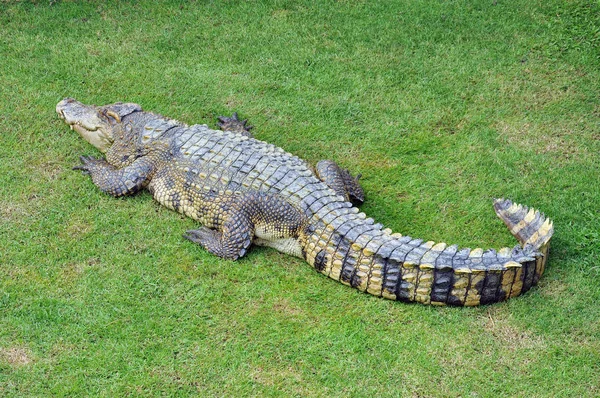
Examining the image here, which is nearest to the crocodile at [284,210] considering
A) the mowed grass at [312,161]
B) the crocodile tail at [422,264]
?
the crocodile tail at [422,264]

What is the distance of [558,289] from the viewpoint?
5617 mm

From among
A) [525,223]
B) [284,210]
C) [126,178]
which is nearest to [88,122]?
[126,178]

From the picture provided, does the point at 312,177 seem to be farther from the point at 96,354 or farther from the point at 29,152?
the point at 29,152

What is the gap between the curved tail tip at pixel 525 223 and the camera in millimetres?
5578

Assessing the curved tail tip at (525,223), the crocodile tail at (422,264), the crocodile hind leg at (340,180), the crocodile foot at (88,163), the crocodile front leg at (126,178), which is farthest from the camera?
the crocodile foot at (88,163)

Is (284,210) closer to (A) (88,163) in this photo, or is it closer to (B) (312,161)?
(B) (312,161)

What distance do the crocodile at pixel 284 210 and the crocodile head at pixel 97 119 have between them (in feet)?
0.04

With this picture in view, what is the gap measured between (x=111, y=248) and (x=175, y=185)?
83 centimetres

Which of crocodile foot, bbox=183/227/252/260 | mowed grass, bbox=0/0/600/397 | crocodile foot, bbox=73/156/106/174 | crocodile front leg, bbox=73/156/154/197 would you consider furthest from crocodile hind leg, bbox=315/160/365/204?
crocodile foot, bbox=73/156/106/174

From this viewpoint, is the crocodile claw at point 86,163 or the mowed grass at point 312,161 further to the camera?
the crocodile claw at point 86,163

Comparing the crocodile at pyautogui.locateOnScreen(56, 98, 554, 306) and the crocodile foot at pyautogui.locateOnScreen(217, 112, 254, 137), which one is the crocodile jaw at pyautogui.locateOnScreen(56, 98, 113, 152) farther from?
the crocodile foot at pyautogui.locateOnScreen(217, 112, 254, 137)

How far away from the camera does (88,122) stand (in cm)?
711

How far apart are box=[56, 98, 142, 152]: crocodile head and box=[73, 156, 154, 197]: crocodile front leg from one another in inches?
21.1

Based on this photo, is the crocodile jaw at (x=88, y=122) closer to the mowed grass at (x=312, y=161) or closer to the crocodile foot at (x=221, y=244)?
the mowed grass at (x=312, y=161)
